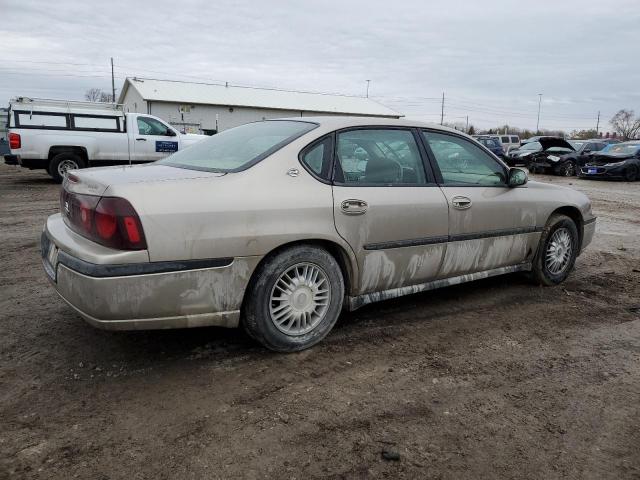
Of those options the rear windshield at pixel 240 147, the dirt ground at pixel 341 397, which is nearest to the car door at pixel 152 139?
the dirt ground at pixel 341 397

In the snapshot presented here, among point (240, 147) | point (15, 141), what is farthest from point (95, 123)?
point (240, 147)

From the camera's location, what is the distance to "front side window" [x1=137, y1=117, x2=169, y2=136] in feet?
45.7

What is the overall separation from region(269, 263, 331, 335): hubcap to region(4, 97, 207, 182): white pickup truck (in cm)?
1108

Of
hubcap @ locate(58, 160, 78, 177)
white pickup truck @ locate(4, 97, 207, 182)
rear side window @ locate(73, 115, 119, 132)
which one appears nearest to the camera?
white pickup truck @ locate(4, 97, 207, 182)

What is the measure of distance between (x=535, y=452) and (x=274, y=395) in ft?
4.39

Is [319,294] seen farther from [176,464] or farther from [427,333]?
[176,464]

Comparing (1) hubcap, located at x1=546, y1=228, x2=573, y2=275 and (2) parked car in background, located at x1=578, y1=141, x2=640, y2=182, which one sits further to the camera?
(2) parked car in background, located at x1=578, y1=141, x2=640, y2=182

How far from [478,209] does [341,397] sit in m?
2.04

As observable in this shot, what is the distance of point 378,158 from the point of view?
3773 mm

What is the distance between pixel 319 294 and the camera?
11.3 ft

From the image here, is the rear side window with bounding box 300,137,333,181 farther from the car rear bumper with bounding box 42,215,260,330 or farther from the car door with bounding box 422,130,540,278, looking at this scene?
the car door with bounding box 422,130,540,278

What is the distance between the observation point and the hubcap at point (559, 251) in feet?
16.2

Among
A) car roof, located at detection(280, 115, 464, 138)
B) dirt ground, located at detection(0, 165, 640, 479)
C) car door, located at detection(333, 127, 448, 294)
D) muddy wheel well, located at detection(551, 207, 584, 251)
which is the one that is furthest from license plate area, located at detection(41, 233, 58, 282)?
muddy wheel well, located at detection(551, 207, 584, 251)

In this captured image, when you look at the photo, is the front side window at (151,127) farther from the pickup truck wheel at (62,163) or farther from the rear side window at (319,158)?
the rear side window at (319,158)
